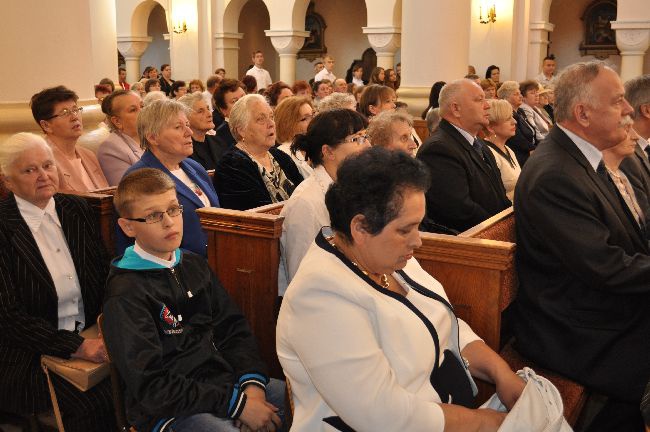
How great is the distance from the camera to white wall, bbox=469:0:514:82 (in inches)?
488

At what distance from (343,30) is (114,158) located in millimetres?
15335

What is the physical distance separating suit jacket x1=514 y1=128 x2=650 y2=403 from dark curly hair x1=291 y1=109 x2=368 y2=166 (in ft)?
2.75

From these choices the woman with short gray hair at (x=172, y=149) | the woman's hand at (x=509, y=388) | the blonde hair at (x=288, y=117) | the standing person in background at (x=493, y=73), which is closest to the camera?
the woman's hand at (x=509, y=388)

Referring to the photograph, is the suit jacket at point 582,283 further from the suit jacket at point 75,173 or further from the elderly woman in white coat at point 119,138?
the elderly woman in white coat at point 119,138

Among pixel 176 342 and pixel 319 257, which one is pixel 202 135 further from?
pixel 319 257

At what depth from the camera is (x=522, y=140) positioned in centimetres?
753

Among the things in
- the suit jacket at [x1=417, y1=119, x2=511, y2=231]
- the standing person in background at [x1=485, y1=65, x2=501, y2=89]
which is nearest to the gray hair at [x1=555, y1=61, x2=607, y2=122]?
A: the suit jacket at [x1=417, y1=119, x2=511, y2=231]

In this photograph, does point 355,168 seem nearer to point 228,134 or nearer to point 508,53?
point 228,134

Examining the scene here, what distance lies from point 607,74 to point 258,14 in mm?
18005

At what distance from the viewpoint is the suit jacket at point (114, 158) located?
4.52 m

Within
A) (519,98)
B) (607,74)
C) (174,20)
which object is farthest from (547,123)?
(174,20)

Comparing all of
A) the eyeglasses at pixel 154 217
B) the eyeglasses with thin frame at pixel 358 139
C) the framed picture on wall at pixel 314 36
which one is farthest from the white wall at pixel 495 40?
the eyeglasses at pixel 154 217

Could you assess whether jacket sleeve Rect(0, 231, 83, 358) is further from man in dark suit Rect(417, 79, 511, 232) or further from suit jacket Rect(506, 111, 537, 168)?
suit jacket Rect(506, 111, 537, 168)

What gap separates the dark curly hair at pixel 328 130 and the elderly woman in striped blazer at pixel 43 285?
999mm
